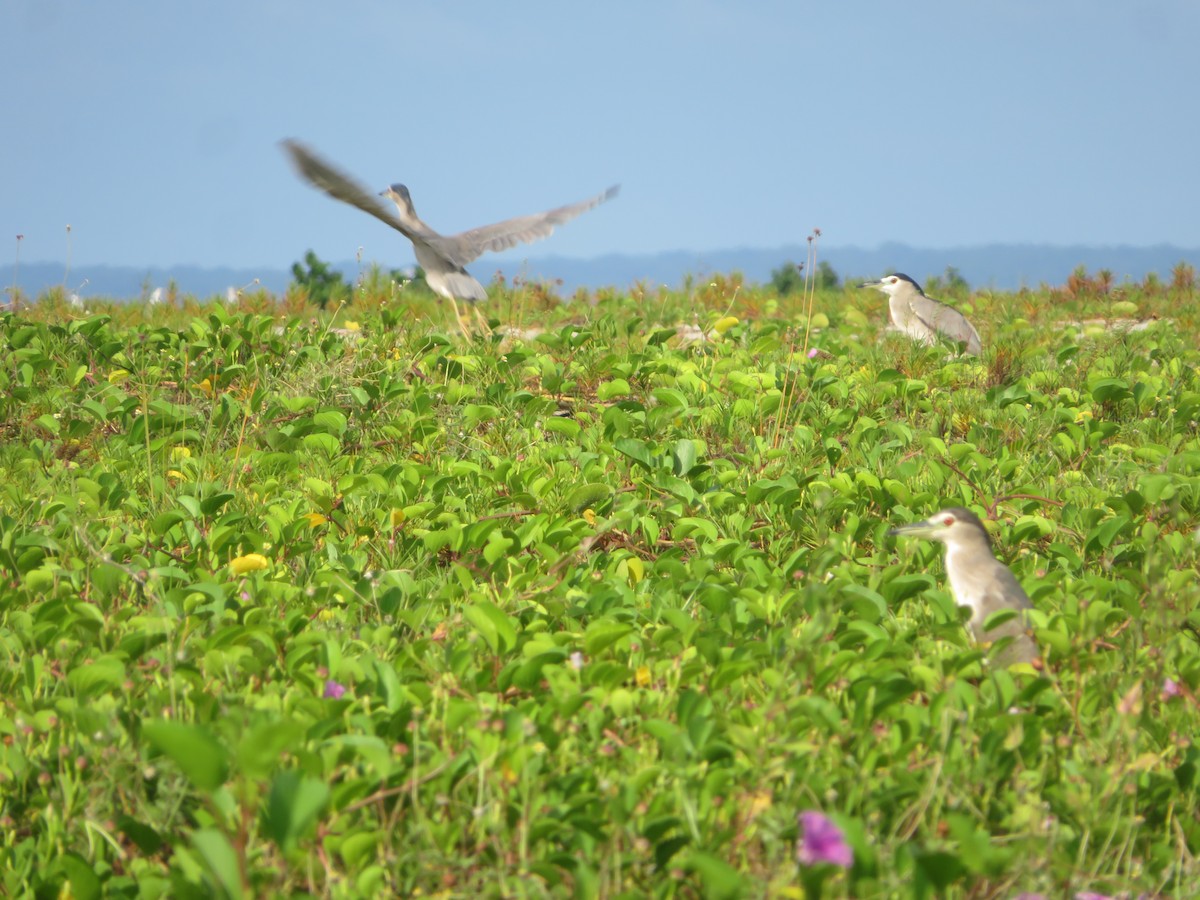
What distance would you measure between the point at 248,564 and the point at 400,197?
21.6 feet

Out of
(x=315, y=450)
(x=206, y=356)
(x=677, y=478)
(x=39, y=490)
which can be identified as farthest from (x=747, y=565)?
(x=206, y=356)

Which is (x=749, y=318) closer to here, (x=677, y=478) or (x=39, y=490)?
(x=677, y=478)

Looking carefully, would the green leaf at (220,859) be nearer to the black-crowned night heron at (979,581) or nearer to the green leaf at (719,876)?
the green leaf at (719,876)

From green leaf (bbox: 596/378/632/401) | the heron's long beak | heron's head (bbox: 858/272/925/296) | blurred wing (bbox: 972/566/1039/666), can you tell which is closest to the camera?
blurred wing (bbox: 972/566/1039/666)

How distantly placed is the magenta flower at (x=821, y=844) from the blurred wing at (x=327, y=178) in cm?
624

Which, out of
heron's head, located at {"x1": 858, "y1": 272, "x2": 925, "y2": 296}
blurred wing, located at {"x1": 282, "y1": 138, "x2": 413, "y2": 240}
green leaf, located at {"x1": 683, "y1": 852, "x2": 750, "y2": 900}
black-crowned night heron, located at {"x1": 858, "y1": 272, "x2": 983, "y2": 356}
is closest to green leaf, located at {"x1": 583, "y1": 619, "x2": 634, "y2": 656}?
green leaf, located at {"x1": 683, "y1": 852, "x2": 750, "y2": 900}

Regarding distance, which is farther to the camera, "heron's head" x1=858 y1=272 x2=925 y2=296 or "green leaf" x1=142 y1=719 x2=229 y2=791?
"heron's head" x1=858 y1=272 x2=925 y2=296

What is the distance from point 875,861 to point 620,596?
6.37 ft

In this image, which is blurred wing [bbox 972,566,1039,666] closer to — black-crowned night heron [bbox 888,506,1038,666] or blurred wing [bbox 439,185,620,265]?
black-crowned night heron [bbox 888,506,1038,666]

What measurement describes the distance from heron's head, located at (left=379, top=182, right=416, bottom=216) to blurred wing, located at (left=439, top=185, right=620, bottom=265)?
3.62 feet

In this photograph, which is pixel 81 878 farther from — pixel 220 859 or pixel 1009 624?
pixel 1009 624

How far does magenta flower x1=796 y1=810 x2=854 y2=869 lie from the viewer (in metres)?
2.55

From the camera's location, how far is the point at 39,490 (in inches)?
227

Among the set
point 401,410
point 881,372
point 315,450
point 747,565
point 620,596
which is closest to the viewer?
point 620,596
